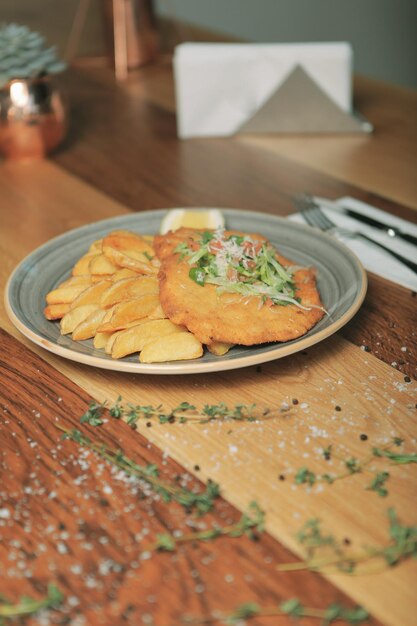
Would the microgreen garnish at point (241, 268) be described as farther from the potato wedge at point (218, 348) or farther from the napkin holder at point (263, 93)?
the napkin holder at point (263, 93)

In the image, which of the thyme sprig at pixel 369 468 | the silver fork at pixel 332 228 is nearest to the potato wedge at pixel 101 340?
the thyme sprig at pixel 369 468

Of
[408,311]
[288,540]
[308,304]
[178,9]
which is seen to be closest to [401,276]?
[408,311]

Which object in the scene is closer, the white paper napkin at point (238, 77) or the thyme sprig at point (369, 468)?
the thyme sprig at point (369, 468)

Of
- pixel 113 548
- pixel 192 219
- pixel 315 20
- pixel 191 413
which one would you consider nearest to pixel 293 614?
pixel 113 548

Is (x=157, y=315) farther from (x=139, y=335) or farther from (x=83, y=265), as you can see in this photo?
(x=83, y=265)

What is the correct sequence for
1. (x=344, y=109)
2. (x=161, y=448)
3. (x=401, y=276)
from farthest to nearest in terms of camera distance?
(x=344, y=109) < (x=401, y=276) < (x=161, y=448)

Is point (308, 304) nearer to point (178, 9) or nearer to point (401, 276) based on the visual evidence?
point (401, 276)
